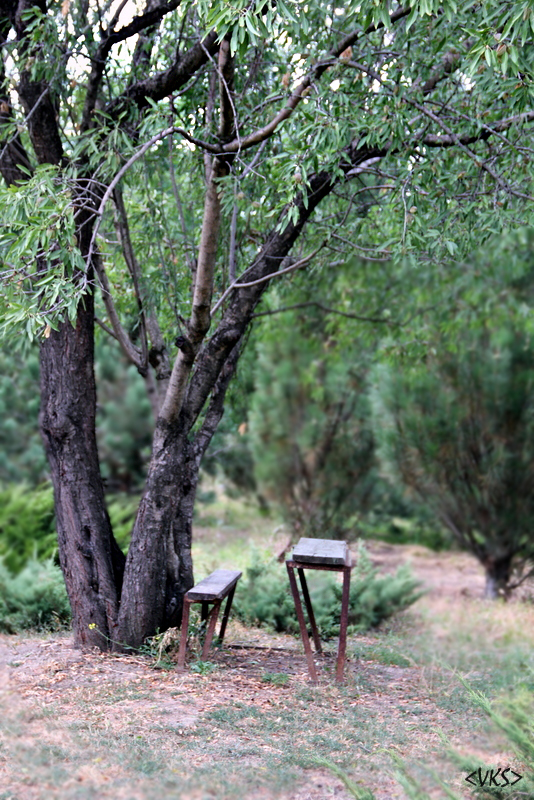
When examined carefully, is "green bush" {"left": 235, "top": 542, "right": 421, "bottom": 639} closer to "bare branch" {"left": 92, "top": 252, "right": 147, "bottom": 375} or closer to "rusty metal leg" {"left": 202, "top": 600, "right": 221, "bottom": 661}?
"rusty metal leg" {"left": 202, "top": 600, "right": 221, "bottom": 661}

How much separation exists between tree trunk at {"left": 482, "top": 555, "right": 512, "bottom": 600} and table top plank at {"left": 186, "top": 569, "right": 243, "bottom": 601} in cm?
648

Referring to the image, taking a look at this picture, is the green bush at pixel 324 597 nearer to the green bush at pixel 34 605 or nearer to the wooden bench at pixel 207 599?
the green bush at pixel 34 605

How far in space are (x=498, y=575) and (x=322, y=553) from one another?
7.11m

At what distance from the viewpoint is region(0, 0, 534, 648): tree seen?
4.49 m

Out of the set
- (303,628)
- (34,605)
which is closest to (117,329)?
(303,628)

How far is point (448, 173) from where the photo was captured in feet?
15.9

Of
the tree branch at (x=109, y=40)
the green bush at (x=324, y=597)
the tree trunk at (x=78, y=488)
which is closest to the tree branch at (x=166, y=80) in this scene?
the tree branch at (x=109, y=40)

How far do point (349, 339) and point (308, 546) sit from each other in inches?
195

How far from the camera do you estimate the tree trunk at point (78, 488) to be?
496cm

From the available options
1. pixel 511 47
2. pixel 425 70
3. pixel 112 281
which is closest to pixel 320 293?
pixel 112 281

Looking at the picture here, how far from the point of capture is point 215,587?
189 inches

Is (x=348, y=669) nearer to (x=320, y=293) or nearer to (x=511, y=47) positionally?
(x=511, y=47)

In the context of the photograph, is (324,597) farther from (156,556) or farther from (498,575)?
(498,575)

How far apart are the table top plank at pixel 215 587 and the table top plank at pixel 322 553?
52cm
